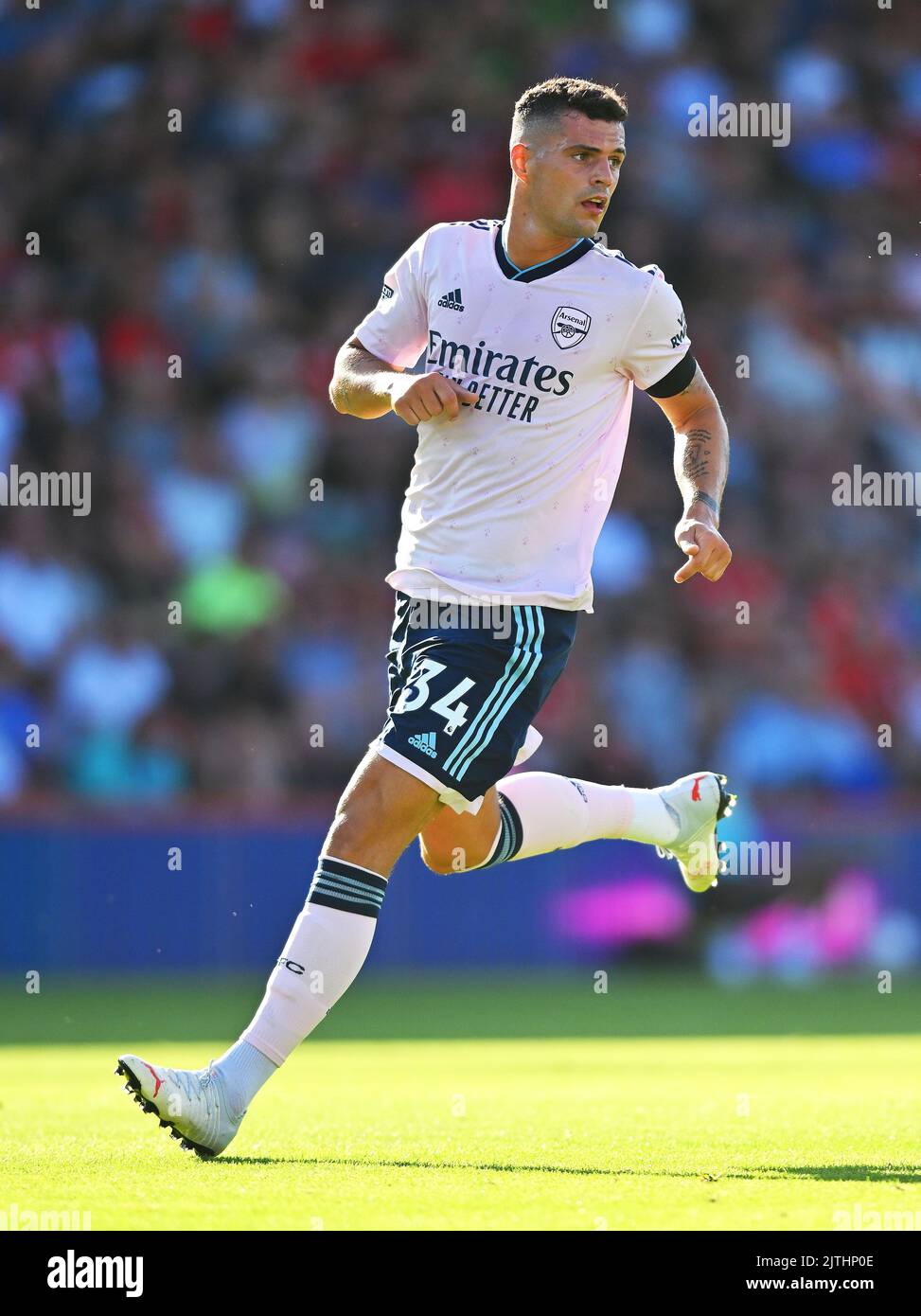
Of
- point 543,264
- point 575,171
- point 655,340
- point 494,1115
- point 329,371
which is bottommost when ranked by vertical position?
point 494,1115

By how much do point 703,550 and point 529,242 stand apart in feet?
3.57

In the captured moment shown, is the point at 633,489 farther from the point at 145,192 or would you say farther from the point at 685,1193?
the point at 685,1193

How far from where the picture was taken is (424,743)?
5.24 metres

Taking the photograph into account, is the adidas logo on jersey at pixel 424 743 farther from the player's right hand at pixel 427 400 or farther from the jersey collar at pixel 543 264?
the jersey collar at pixel 543 264

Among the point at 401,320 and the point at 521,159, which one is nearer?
the point at 521,159

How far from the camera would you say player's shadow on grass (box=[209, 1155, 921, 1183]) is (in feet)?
15.1

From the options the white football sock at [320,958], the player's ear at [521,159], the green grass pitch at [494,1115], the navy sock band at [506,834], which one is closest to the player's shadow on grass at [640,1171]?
the green grass pitch at [494,1115]

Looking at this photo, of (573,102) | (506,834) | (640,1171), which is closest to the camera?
(640,1171)

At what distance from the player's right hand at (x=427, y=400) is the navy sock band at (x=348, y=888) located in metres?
1.13

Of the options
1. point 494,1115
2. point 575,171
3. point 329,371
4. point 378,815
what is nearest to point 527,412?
point 575,171

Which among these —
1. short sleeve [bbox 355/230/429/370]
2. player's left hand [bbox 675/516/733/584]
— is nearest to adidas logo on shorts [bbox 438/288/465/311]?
short sleeve [bbox 355/230/429/370]

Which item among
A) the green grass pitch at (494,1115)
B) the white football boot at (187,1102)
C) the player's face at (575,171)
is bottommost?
the green grass pitch at (494,1115)

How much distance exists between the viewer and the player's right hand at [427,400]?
522cm

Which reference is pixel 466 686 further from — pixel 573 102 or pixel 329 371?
pixel 329 371
